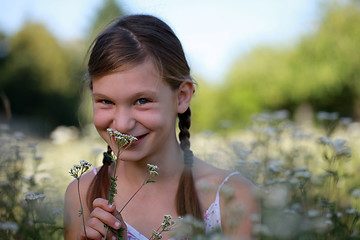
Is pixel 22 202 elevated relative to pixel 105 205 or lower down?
lower down

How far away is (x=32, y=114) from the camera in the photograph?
20969 mm

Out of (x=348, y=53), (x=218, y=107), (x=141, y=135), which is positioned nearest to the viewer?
(x=141, y=135)

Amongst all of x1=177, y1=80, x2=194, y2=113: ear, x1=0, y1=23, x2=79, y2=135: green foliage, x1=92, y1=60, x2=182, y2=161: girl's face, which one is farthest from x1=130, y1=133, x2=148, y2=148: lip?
x1=0, y1=23, x2=79, y2=135: green foliage

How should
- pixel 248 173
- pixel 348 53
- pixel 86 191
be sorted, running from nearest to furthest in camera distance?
pixel 86 191
pixel 248 173
pixel 348 53

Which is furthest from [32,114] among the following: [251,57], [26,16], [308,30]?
[308,30]

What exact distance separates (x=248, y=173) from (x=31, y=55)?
871 inches

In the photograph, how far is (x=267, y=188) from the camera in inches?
82.0

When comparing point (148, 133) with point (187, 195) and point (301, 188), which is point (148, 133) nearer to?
point (187, 195)

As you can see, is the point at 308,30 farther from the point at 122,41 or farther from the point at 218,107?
the point at 122,41

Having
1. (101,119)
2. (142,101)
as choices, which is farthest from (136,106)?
(101,119)

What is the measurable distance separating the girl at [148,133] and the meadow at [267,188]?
176 millimetres

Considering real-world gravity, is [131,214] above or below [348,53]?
above

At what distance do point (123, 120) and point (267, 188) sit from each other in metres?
0.83

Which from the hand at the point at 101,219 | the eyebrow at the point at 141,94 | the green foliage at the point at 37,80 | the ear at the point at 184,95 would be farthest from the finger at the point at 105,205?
the green foliage at the point at 37,80
